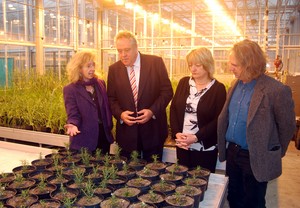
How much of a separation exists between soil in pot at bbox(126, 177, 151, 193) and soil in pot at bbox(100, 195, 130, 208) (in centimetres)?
14

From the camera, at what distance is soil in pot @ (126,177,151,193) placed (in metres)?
1.38

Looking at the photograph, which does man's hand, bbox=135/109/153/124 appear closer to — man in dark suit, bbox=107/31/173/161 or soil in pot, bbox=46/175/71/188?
man in dark suit, bbox=107/31/173/161

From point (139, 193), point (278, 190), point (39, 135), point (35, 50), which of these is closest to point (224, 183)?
point (139, 193)

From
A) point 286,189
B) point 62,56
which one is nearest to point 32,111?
point 286,189

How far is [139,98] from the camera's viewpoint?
206 cm

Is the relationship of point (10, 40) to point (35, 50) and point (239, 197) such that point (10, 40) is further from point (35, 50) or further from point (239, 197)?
point (239, 197)

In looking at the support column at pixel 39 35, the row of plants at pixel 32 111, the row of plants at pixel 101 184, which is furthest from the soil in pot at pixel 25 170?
the support column at pixel 39 35

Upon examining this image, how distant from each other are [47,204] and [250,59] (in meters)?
1.20

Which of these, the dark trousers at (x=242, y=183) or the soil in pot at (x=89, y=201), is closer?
the soil in pot at (x=89, y=201)

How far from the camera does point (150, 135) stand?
2.10 metres

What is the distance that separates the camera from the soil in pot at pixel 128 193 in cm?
127

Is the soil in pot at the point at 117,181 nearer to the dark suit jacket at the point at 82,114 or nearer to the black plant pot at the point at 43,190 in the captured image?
the black plant pot at the point at 43,190

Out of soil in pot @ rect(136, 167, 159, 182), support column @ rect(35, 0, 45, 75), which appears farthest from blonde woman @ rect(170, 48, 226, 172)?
support column @ rect(35, 0, 45, 75)

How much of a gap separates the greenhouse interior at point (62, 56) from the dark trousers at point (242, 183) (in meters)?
0.12
